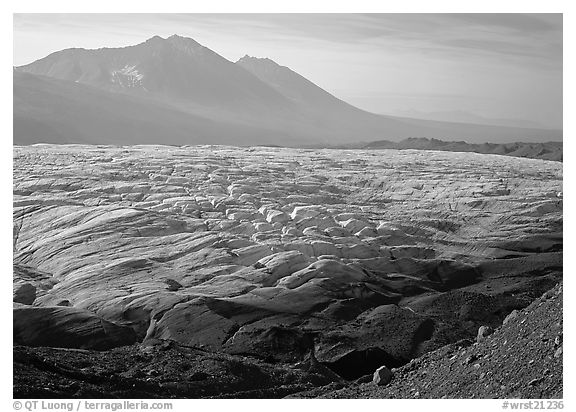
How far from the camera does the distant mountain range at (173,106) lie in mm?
71500

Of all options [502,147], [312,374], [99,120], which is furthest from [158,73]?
[312,374]

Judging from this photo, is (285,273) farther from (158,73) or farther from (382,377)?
(158,73)

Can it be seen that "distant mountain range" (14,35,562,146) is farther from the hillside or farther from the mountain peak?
the hillside

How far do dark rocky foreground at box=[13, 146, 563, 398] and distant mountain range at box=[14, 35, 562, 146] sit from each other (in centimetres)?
3016

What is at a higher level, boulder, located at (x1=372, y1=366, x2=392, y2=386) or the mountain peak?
the mountain peak

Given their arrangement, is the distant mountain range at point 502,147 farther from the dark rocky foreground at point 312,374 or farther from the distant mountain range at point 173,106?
the dark rocky foreground at point 312,374

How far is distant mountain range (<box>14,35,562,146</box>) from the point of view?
71.5 meters

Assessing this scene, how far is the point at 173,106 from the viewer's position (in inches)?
3661

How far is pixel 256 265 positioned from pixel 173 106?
7042cm

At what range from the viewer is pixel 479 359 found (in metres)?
12.8

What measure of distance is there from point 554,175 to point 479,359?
24619mm

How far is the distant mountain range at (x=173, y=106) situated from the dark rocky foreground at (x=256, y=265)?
1188 inches

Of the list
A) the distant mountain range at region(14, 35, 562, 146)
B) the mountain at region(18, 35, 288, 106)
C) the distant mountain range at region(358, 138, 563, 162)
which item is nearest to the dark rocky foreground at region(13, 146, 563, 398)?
the distant mountain range at region(358, 138, 563, 162)

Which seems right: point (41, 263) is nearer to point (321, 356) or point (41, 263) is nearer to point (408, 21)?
point (321, 356)
